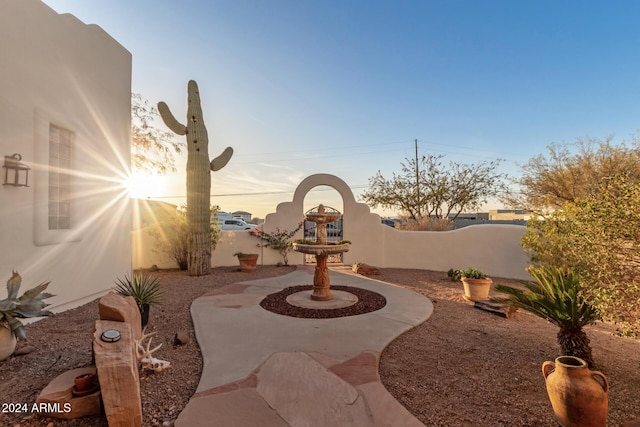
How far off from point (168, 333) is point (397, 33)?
9.11 meters

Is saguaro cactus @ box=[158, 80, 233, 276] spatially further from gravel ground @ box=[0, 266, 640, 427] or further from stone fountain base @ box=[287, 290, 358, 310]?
stone fountain base @ box=[287, 290, 358, 310]

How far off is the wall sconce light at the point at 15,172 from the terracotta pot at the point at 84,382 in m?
3.72

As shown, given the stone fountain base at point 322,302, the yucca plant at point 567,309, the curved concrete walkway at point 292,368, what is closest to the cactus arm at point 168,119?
the curved concrete walkway at point 292,368

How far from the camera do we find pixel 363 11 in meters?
7.11

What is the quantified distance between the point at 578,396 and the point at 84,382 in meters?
3.82

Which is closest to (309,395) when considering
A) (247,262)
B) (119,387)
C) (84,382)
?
(119,387)

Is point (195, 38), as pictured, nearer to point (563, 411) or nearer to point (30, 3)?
point (30, 3)

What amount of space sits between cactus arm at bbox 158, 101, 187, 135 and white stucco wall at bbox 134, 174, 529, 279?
382 centimetres

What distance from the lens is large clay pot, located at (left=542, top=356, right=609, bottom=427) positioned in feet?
6.39

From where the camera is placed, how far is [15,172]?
13.8ft

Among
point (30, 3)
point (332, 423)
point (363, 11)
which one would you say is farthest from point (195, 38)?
point (332, 423)

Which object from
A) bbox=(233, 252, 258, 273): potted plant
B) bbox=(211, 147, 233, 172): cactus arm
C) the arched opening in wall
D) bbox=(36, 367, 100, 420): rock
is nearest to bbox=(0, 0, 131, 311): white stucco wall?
bbox=(211, 147, 233, 172): cactus arm

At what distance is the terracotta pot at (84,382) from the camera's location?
2.22m

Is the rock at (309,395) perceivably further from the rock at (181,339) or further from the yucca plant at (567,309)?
the yucca plant at (567,309)
